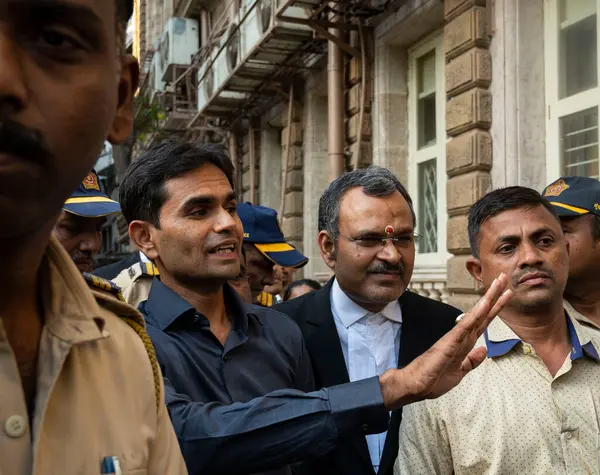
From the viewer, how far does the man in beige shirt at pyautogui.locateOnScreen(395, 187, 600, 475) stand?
5.90 ft

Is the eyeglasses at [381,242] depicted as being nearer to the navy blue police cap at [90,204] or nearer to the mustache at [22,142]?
the navy blue police cap at [90,204]

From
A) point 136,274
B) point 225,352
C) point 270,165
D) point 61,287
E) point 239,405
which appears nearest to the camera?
point 61,287

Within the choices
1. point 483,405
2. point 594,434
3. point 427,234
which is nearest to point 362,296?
point 483,405

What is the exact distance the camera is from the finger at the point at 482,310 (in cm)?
150

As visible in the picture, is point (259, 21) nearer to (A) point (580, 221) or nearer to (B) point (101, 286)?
(A) point (580, 221)

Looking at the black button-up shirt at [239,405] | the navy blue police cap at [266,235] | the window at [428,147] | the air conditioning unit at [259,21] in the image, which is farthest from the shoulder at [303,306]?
the air conditioning unit at [259,21]

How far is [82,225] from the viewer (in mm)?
3037

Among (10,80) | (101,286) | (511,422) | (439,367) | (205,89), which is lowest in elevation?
(511,422)

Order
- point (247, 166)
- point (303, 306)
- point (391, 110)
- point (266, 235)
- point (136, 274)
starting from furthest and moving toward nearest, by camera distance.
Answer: point (247, 166) < point (391, 110) < point (266, 235) < point (136, 274) < point (303, 306)

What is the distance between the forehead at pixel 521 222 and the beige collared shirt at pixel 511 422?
0.40 m

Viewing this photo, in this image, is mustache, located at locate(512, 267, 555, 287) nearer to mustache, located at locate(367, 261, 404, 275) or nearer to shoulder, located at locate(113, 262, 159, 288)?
mustache, located at locate(367, 261, 404, 275)

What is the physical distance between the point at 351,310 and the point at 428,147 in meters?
4.86

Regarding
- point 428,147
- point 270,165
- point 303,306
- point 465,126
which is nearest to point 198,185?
point 303,306

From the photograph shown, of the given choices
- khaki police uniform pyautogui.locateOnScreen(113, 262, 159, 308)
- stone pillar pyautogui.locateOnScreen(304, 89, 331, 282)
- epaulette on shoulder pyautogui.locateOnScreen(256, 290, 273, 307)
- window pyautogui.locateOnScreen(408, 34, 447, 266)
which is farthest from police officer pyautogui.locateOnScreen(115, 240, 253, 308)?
stone pillar pyautogui.locateOnScreen(304, 89, 331, 282)
